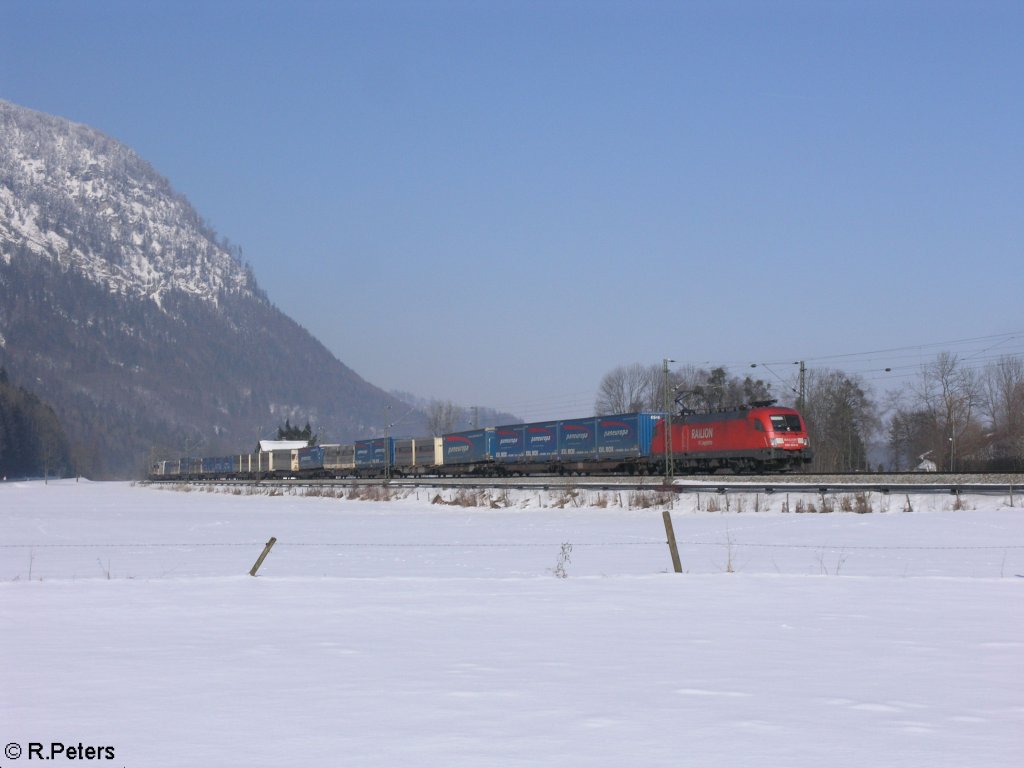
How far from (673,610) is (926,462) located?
372ft

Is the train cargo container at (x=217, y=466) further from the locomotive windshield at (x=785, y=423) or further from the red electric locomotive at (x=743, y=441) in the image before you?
the locomotive windshield at (x=785, y=423)

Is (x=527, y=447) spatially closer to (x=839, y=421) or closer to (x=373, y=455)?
(x=373, y=455)

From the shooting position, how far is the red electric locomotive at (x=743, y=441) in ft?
170

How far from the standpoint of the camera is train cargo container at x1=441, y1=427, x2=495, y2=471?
7594 centimetres

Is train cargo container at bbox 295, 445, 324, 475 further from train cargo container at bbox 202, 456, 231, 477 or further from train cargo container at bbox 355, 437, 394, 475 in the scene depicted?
train cargo container at bbox 202, 456, 231, 477

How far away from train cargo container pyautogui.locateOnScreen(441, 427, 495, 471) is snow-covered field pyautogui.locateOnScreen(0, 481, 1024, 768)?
166 feet

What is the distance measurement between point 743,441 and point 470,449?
29.2m

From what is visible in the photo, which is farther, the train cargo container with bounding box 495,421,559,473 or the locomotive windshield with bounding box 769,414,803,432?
the train cargo container with bounding box 495,421,559,473

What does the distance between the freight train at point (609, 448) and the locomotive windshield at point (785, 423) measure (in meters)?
0.05

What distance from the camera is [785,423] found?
52.0 m

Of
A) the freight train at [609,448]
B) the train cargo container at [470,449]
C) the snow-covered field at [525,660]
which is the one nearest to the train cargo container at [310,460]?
the freight train at [609,448]

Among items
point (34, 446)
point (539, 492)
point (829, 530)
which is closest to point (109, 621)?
point (829, 530)

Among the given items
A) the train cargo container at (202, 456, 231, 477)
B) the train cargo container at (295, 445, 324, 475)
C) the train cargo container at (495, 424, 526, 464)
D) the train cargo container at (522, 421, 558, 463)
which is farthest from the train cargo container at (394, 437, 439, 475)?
the train cargo container at (202, 456, 231, 477)

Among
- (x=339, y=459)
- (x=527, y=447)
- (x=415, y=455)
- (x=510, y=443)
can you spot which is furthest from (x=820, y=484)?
(x=339, y=459)
